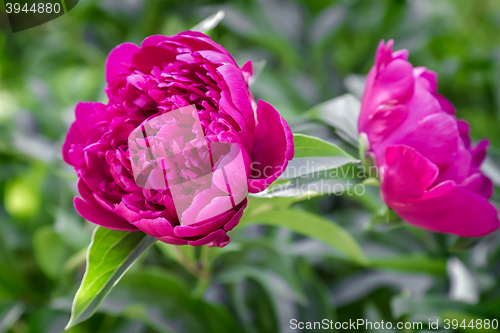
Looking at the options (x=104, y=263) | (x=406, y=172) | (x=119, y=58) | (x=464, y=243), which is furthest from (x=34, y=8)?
(x=464, y=243)

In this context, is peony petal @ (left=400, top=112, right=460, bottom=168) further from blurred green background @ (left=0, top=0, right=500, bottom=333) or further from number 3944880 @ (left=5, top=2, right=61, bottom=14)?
number 3944880 @ (left=5, top=2, right=61, bottom=14)

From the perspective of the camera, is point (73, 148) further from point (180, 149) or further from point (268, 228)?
point (268, 228)

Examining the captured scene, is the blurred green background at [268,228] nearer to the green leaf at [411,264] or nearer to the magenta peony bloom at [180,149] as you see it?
the green leaf at [411,264]

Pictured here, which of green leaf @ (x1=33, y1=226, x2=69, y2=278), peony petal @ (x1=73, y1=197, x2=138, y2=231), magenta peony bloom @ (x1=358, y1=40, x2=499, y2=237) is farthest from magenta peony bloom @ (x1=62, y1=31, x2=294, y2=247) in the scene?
green leaf @ (x1=33, y1=226, x2=69, y2=278)

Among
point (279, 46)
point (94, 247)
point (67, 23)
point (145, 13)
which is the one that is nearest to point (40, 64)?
point (67, 23)

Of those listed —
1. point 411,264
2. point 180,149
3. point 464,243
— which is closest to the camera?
point 180,149

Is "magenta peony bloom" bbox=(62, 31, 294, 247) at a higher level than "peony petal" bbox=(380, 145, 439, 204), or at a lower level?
higher

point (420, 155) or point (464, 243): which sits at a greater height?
point (420, 155)
